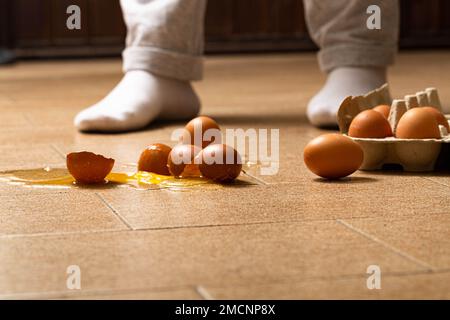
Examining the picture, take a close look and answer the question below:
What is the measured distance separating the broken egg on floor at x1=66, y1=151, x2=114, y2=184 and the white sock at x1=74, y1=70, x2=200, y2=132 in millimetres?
576

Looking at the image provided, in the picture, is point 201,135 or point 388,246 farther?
point 201,135

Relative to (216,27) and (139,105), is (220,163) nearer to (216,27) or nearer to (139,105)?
(139,105)

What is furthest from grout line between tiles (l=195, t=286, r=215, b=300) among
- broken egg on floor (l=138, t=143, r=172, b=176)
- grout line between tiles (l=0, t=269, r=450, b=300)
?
broken egg on floor (l=138, t=143, r=172, b=176)

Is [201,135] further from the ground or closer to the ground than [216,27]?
further from the ground

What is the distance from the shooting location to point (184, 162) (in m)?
1.54

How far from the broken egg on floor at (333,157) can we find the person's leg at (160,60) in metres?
0.72

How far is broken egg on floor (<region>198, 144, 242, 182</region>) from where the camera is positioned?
1.49 m

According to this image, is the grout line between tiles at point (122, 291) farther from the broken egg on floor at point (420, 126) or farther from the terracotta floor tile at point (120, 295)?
the broken egg on floor at point (420, 126)

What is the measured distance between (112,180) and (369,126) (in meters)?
0.44

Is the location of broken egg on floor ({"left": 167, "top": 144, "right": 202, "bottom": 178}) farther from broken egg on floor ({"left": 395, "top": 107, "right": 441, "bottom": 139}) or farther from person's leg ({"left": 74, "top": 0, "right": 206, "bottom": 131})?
person's leg ({"left": 74, "top": 0, "right": 206, "bottom": 131})

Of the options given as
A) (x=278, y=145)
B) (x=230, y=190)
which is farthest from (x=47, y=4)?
(x=230, y=190)

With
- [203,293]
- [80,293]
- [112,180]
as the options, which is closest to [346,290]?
[203,293]

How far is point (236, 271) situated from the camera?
100 centimetres

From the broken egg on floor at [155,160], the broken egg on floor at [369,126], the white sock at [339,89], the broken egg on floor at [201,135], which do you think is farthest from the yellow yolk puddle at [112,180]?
the white sock at [339,89]
